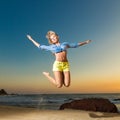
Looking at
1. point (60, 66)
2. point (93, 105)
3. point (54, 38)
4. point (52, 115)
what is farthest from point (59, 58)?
point (93, 105)

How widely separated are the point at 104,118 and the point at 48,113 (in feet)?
8.06

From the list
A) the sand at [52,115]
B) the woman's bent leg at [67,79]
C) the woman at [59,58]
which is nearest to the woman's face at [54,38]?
the woman at [59,58]

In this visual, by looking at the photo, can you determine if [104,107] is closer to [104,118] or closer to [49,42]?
[104,118]

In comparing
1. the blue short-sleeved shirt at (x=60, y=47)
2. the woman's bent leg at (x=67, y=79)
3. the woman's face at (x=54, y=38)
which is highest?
the woman's face at (x=54, y=38)

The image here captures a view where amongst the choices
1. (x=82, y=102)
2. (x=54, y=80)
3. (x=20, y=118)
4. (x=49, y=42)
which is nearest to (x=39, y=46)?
(x=49, y=42)

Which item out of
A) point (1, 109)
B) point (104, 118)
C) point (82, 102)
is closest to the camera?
point (104, 118)

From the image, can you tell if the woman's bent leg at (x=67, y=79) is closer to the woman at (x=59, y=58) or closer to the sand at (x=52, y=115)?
the woman at (x=59, y=58)

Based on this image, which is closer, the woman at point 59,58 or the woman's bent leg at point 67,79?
the woman's bent leg at point 67,79

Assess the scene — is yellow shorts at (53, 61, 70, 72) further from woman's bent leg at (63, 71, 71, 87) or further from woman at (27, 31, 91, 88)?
woman's bent leg at (63, 71, 71, 87)

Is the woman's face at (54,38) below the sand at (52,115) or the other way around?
the other way around

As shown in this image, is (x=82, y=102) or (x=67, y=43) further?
(x=82, y=102)

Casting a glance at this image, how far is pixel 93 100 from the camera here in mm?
19750

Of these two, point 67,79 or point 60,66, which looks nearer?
point 67,79

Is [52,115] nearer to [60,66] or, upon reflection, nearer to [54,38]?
[60,66]
